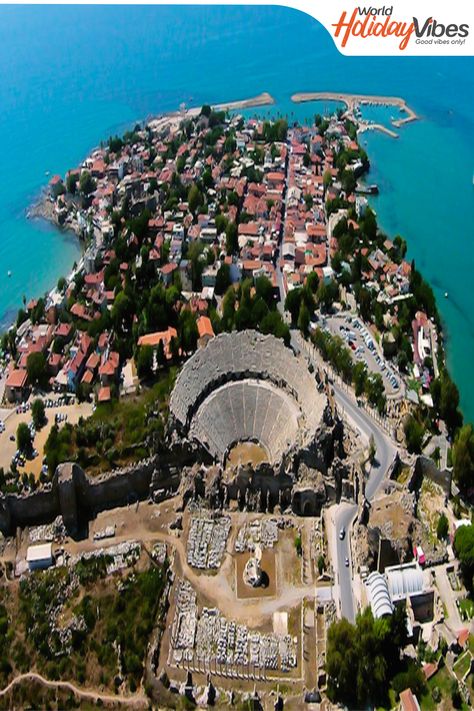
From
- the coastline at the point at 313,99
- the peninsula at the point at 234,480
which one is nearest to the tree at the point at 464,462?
the peninsula at the point at 234,480

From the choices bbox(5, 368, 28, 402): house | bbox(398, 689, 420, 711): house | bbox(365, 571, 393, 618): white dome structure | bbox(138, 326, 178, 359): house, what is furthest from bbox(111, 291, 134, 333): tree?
bbox(398, 689, 420, 711): house

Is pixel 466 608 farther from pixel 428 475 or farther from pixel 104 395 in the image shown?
pixel 104 395

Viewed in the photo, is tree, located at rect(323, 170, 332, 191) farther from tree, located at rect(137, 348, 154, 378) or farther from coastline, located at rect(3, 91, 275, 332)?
tree, located at rect(137, 348, 154, 378)

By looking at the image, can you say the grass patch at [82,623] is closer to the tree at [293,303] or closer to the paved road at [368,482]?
the paved road at [368,482]

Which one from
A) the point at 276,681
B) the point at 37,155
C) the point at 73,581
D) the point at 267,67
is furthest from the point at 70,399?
the point at 267,67

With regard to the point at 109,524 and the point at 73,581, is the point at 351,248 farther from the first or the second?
the point at 73,581

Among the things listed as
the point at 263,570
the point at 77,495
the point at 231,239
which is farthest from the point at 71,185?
the point at 263,570
